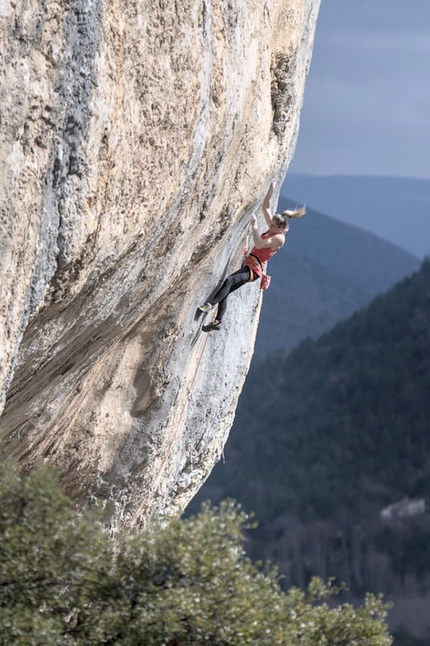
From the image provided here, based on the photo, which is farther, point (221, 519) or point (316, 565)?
point (316, 565)

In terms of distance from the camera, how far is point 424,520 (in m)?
56.6

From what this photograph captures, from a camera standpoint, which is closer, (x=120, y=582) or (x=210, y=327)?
(x=120, y=582)

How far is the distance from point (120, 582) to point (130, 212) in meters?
3.29

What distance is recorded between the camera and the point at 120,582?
27.5ft

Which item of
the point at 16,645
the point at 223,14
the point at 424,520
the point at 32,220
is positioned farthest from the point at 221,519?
the point at 424,520

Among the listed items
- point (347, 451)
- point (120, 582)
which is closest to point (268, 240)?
point (120, 582)

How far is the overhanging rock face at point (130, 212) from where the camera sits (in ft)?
21.6

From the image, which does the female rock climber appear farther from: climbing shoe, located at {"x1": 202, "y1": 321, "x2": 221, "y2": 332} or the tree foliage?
the tree foliage

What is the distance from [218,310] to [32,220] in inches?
248

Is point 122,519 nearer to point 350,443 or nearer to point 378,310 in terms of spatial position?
point 350,443

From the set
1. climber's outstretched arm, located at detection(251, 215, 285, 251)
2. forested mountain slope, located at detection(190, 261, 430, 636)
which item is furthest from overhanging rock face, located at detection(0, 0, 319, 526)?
forested mountain slope, located at detection(190, 261, 430, 636)

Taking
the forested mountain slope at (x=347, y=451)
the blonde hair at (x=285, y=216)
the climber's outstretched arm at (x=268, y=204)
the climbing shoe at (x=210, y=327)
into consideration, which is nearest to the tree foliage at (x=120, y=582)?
the blonde hair at (x=285, y=216)

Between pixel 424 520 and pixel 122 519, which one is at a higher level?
pixel 122 519

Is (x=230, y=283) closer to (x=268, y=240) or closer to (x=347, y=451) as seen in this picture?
(x=268, y=240)
